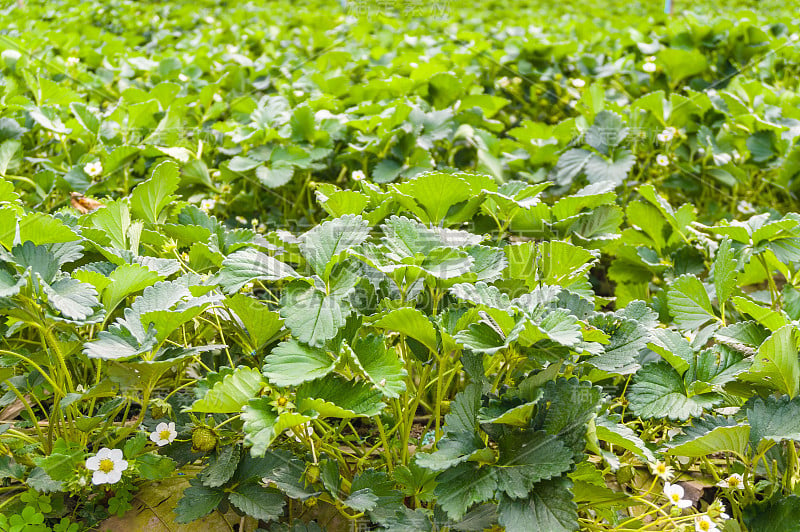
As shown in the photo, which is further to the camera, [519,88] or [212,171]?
[519,88]

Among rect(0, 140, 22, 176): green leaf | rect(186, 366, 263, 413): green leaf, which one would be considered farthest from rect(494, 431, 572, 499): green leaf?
rect(0, 140, 22, 176): green leaf

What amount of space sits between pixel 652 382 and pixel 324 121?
136 centimetres

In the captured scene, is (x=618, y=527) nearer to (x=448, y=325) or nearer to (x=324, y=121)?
(x=448, y=325)

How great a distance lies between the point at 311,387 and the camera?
3.29ft

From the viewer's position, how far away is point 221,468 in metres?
1.08

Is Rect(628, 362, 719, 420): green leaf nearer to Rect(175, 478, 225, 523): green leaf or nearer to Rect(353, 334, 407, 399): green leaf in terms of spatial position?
Rect(353, 334, 407, 399): green leaf

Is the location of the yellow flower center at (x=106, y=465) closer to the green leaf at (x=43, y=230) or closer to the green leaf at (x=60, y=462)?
the green leaf at (x=60, y=462)

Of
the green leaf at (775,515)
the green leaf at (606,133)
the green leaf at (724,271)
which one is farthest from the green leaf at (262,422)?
the green leaf at (606,133)

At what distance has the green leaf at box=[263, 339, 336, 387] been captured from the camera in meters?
0.94

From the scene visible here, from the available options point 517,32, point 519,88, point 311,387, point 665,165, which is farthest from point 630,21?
point 311,387

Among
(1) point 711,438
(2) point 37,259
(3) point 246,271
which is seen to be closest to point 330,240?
(3) point 246,271

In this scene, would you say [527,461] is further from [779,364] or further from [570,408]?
[779,364]

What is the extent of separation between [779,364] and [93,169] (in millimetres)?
1785

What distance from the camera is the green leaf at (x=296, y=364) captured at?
94 centimetres
